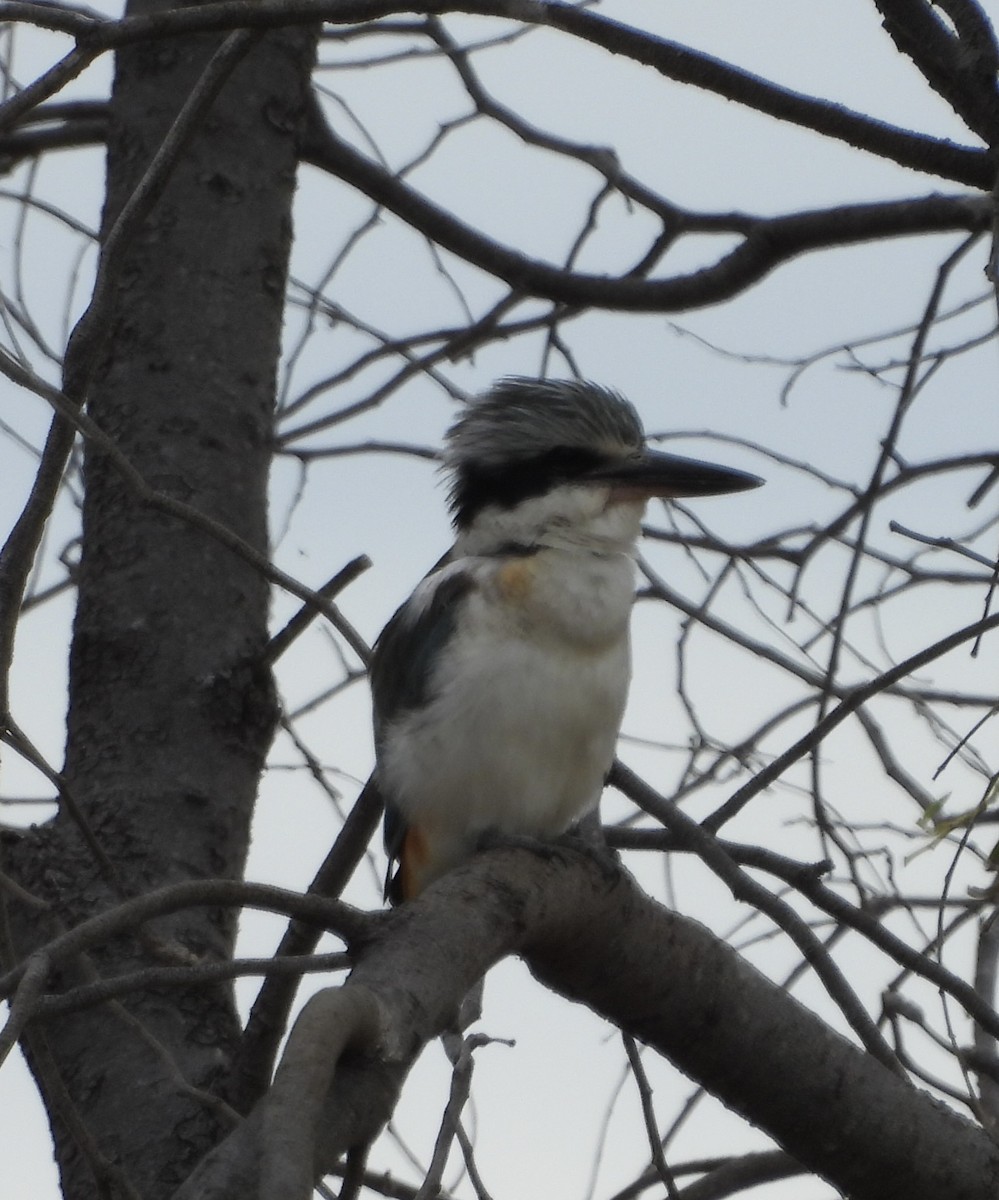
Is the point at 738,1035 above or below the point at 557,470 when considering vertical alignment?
below

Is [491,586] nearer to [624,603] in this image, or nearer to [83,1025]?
[624,603]

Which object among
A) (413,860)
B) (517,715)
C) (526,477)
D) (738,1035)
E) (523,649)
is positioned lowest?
(738,1035)

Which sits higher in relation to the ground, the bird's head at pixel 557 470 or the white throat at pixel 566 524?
the bird's head at pixel 557 470

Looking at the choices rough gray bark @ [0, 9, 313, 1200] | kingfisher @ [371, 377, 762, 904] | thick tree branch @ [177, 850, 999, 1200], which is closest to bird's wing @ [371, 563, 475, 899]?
kingfisher @ [371, 377, 762, 904]

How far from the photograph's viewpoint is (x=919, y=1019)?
2.24 meters

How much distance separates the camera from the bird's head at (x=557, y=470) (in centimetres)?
301

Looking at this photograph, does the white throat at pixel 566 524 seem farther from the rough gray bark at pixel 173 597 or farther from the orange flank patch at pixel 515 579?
the rough gray bark at pixel 173 597

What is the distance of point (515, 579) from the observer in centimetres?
280

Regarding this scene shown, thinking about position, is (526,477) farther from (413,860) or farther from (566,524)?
(413,860)

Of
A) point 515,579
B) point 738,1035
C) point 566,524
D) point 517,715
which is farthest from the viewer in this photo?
point 566,524

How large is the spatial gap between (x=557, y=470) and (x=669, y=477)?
194mm

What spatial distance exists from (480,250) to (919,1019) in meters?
1.66

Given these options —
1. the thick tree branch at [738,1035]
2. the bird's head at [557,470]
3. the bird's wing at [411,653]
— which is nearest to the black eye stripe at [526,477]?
the bird's head at [557,470]

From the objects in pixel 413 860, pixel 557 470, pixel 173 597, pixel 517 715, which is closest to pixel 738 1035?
pixel 517 715
